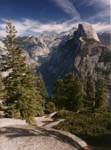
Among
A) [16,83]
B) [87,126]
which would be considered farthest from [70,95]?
[16,83]

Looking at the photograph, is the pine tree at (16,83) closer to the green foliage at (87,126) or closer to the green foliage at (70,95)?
the green foliage at (87,126)

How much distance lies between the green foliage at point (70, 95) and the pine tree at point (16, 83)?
4489 cm

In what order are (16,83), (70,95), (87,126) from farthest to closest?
(70,95), (87,126), (16,83)

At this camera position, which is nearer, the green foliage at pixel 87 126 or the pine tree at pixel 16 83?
the pine tree at pixel 16 83

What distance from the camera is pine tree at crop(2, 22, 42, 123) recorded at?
41.0 m

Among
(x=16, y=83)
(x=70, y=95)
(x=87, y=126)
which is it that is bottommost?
(x=87, y=126)

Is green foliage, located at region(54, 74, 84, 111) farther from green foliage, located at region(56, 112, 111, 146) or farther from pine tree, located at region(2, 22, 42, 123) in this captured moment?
pine tree, located at region(2, 22, 42, 123)

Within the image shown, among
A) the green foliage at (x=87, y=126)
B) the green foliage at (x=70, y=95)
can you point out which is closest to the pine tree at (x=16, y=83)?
the green foliage at (x=87, y=126)

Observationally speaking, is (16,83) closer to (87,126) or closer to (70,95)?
(87,126)

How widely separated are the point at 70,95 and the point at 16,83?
47944 mm

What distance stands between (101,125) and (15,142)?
34.3 m

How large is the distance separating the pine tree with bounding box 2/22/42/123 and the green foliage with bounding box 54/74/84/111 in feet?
147

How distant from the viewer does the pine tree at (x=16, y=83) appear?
41.0 metres

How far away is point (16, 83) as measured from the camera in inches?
1657
